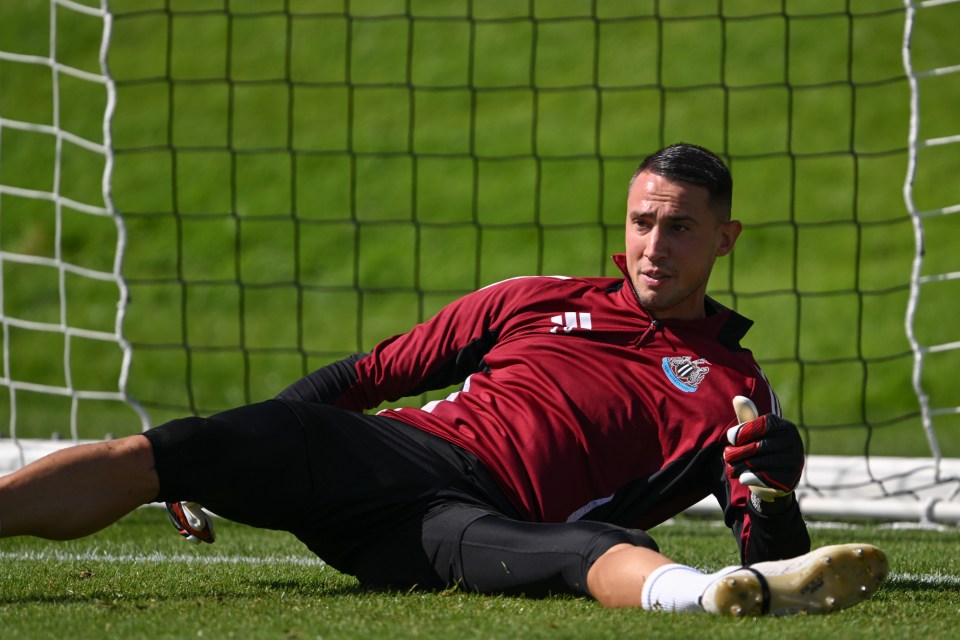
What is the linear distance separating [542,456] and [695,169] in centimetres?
91

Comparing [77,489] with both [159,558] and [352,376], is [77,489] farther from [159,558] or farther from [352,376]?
[159,558]

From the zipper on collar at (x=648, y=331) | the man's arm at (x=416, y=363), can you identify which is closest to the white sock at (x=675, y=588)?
the zipper on collar at (x=648, y=331)

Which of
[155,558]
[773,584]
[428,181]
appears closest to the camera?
[773,584]

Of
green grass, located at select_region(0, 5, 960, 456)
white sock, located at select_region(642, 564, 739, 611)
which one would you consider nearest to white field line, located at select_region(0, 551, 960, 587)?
white sock, located at select_region(642, 564, 739, 611)

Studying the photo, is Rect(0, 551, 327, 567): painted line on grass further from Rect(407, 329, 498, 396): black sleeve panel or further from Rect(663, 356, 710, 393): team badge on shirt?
Rect(663, 356, 710, 393): team badge on shirt

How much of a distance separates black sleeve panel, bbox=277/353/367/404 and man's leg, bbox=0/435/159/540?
2.05ft

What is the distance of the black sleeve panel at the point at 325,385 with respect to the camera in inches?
149

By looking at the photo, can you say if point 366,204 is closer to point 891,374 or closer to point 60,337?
point 60,337

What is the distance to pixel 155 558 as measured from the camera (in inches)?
169

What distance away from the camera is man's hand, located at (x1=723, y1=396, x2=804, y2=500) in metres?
3.12

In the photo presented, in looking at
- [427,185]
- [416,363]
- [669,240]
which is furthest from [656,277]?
[427,185]

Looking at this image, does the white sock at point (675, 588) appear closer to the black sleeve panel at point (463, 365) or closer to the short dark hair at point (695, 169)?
the black sleeve panel at point (463, 365)

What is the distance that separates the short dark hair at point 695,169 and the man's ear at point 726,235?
4 centimetres

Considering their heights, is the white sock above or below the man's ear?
below
